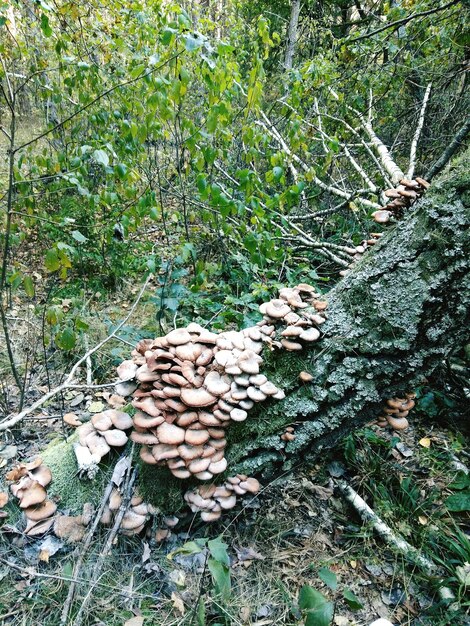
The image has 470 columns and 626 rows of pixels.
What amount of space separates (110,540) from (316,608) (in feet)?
4.03

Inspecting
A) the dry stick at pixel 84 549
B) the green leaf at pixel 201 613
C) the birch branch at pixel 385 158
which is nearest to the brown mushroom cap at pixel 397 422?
the green leaf at pixel 201 613

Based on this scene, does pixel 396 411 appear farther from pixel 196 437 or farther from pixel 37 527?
pixel 37 527

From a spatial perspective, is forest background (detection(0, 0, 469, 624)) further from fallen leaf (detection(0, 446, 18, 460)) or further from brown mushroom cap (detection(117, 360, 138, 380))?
brown mushroom cap (detection(117, 360, 138, 380))

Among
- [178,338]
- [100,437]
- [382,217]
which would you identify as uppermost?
[382,217]

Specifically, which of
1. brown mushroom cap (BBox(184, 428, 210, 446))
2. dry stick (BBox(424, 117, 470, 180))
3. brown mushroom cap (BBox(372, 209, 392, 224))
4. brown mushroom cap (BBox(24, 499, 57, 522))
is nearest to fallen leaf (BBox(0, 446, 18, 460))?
brown mushroom cap (BBox(24, 499, 57, 522))

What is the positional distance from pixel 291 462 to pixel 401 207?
67.2 inches

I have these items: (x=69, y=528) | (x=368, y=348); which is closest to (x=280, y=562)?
(x=69, y=528)

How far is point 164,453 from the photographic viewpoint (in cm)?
213

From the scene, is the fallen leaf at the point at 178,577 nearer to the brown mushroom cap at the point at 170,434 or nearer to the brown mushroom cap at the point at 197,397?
the brown mushroom cap at the point at 170,434

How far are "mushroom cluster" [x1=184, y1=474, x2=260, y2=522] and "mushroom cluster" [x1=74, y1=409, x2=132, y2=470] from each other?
0.57m

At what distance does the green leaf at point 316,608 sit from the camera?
1657mm

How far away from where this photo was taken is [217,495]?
233 cm

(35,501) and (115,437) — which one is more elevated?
(115,437)

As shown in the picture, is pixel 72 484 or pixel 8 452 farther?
pixel 8 452
